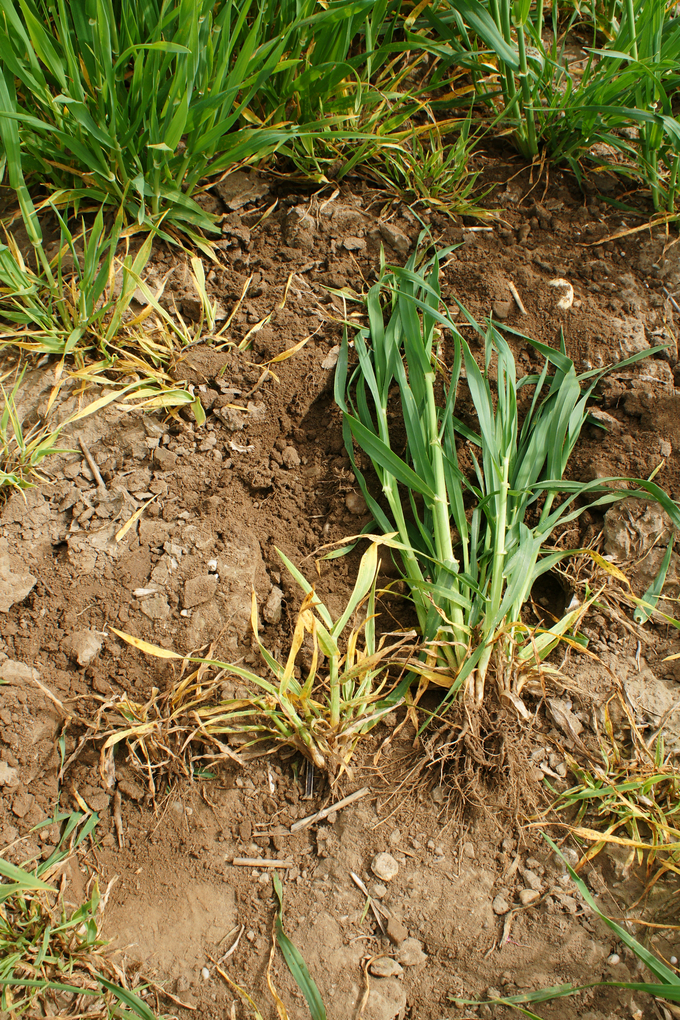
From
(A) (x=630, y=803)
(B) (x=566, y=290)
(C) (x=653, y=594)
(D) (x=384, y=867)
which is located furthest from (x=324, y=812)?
(B) (x=566, y=290)

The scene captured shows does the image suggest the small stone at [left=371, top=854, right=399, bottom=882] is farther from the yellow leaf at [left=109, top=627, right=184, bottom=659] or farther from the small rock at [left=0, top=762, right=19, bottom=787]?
the small rock at [left=0, top=762, right=19, bottom=787]

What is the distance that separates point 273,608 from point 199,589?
171 mm

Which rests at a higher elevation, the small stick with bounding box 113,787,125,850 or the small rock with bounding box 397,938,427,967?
the small stick with bounding box 113,787,125,850

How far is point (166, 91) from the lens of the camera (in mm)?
1523

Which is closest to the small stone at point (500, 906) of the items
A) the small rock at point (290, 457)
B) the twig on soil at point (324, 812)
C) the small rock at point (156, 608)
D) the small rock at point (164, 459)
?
the twig on soil at point (324, 812)

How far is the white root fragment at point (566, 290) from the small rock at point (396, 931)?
146 centimetres

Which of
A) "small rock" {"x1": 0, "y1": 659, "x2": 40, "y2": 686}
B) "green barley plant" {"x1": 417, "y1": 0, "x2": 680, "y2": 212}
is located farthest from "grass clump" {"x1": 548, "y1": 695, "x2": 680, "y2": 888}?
"green barley plant" {"x1": 417, "y1": 0, "x2": 680, "y2": 212}

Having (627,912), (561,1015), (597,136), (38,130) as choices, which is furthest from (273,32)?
(561,1015)

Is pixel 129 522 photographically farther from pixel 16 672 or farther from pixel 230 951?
pixel 230 951

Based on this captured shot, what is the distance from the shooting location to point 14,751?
4.21ft

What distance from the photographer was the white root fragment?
5.44 feet

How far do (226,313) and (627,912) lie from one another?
1594 millimetres

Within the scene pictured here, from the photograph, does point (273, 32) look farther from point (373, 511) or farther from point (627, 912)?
point (627, 912)

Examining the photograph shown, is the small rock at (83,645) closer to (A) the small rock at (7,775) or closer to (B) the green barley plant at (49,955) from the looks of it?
(A) the small rock at (7,775)
